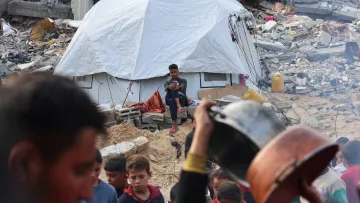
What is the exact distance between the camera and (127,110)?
10.5m

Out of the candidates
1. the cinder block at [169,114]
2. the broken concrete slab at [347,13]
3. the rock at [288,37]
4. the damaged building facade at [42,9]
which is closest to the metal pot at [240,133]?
the cinder block at [169,114]

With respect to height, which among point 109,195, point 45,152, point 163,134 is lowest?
point 163,134

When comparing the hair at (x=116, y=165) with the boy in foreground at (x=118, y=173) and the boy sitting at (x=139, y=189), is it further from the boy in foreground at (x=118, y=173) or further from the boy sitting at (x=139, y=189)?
the boy sitting at (x=139, y=189)

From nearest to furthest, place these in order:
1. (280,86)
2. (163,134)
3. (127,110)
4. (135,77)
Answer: (163,134), (127,110), (135,77), (280,86)

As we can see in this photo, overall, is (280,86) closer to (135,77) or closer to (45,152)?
(135,77)

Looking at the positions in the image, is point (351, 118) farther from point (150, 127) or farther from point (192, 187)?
point (192, 187)

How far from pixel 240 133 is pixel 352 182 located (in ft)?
8.04

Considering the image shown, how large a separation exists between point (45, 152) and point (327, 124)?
32.6 feet

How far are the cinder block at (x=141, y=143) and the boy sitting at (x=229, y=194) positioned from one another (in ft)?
17.1

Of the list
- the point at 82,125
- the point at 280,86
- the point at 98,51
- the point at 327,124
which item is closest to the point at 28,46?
the point at 98,51

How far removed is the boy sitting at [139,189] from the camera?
380cm

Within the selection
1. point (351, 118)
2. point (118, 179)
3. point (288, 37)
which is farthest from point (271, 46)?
point (118, 179)

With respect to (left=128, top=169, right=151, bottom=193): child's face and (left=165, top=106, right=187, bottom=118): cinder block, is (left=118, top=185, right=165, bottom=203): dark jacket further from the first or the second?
(left=165, top=106, right=187, bottom=118): cinder block

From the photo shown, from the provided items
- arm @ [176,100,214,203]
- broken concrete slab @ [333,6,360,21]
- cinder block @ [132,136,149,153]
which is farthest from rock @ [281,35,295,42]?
arm @ [176,100,214,203]
